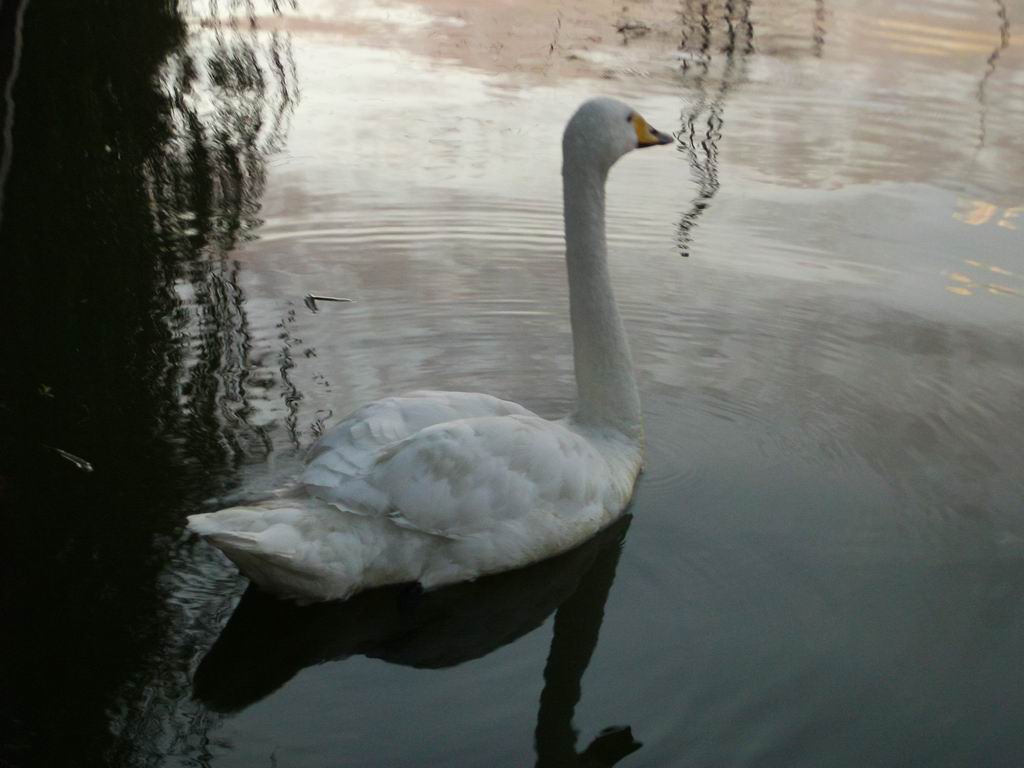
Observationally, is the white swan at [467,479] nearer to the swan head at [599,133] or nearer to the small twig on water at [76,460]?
the swan head at [599,133]

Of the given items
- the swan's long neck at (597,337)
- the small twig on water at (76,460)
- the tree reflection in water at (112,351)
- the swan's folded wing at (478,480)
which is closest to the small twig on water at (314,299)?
the tree reflection in water at (112,351)

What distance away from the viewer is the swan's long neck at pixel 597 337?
5672 mm

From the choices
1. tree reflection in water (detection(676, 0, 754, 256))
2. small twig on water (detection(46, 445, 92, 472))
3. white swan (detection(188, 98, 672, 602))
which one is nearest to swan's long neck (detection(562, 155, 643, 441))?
white swan (detection(188, 98, 672, 602))

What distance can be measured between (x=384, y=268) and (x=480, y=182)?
1852 millimetres

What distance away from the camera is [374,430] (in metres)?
4.98

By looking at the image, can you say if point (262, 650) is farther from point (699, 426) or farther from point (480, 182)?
point (480, 182)

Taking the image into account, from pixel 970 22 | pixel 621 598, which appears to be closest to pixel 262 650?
pixel 621 598

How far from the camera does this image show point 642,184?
10.1m

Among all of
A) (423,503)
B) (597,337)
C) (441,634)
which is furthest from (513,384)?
(441,634)

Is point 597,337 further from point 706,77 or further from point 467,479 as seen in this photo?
point 706,77

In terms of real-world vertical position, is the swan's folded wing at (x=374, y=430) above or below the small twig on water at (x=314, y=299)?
above

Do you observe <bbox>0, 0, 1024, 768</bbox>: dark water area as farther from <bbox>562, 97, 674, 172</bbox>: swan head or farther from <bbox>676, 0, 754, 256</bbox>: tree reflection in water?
<bbox>562, 97, 674, 172</bbox>: swan head

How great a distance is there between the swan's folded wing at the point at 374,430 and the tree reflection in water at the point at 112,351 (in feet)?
2.36

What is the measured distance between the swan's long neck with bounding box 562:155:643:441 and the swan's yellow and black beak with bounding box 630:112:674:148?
0.23 m
